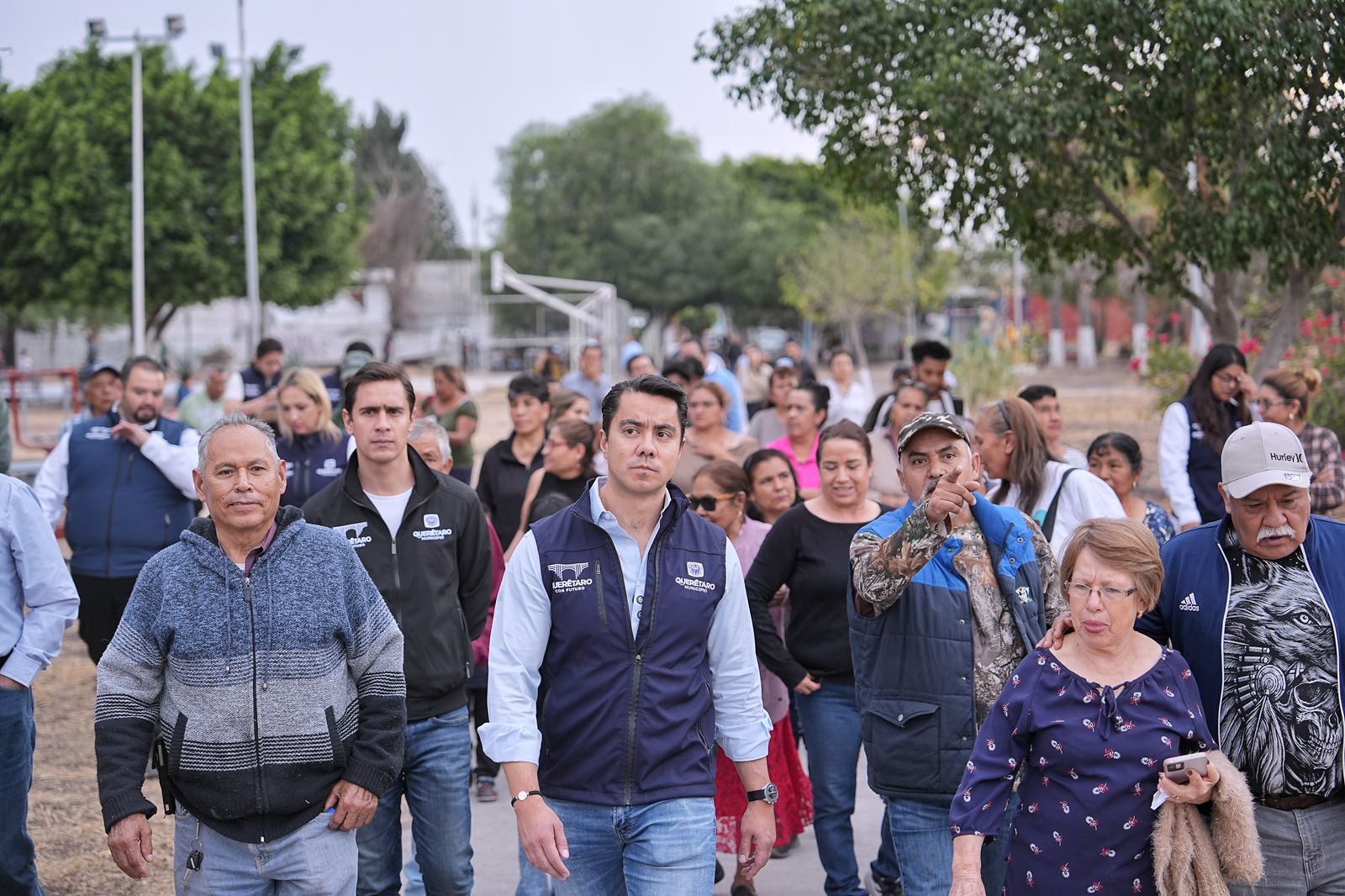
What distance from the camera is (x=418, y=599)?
4.82m

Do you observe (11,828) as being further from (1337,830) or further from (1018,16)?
(1018,16)

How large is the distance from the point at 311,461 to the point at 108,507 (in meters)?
1.06

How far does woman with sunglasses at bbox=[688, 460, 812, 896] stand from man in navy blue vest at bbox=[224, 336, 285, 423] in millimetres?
5712

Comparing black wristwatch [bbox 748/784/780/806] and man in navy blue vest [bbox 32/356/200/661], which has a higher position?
man in navy blue vest [bbox 32/356/200/661]

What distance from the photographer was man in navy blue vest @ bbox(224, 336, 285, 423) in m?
11.2

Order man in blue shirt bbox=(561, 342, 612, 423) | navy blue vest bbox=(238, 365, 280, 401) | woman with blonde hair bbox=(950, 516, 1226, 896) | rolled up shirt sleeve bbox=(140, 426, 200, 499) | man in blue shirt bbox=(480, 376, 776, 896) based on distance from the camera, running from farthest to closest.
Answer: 1. man in blue shirt bbox=(561, 342, 612, 423)
2. navy blue vest bbox=(238, 365, 280, 401)
3. rolled up shirt sleeve bbox=(140, 426, 200, 499)
4. man in blue shirt bbox=(480, 376, 776, 896)
5. woman with blonde hair bbox=(950, 516, 1226, 896)

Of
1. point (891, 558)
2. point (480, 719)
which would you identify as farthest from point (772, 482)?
point (891, 558)

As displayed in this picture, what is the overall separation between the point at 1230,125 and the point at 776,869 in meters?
5.86

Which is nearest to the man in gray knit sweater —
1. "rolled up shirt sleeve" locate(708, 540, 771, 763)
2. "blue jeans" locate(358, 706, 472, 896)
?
"blue jeans" locate(358, 706, 472, 896)

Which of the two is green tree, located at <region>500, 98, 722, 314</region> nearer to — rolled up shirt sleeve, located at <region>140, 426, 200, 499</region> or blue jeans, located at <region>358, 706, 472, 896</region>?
rolled up shirt sleeve, located at <region>140, 426, 200, 499</region>

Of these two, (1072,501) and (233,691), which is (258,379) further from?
(233,691)

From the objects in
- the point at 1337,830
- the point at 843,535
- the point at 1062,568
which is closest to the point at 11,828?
the point at 843,535

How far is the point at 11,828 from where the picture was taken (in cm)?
482

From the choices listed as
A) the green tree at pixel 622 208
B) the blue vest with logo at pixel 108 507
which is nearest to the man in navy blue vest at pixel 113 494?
the blue vest with logo at pixel 108 507
